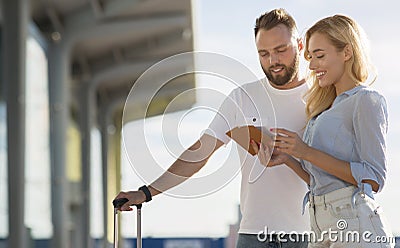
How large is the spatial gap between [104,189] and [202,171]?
1883 centimetres

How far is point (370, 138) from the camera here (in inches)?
108

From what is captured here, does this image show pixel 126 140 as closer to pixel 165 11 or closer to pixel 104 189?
pixel 165 11

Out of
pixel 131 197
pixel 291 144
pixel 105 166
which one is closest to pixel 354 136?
pixel 291 144

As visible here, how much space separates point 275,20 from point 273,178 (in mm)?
572

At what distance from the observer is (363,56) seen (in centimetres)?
286

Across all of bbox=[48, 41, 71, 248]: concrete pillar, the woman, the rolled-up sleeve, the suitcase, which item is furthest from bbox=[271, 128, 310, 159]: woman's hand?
bbox=[48, 41, 71, 248]: concrete pillar

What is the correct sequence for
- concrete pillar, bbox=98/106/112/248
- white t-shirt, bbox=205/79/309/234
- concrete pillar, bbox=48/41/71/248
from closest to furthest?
white t-shirt, bbox=205/79/309/234 → concrete pillar, bbox=48/41/71/248 → concrete pillar, bbox=98/106/112/248

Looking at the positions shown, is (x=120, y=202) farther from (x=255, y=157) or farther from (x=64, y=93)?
(x=64, y=93)

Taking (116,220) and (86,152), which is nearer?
(116,220)

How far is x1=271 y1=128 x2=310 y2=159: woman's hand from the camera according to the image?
279 cm

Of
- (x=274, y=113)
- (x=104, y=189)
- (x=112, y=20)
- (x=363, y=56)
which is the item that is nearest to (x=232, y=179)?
(x=274, y=113)

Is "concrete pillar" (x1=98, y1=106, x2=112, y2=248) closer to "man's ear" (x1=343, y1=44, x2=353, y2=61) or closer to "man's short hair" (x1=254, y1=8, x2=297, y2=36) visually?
"man's short hair" (x1=254, y1=8, x2=297, y2=36)

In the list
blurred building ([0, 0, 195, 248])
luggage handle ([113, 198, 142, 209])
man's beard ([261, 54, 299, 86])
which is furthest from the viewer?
blurred building ([0, 0, 195, 248])

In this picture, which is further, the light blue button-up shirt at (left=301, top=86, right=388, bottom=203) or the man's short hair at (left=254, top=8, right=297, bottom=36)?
the man's short hair at (left=254, top=8, right=297, bottom=36)
